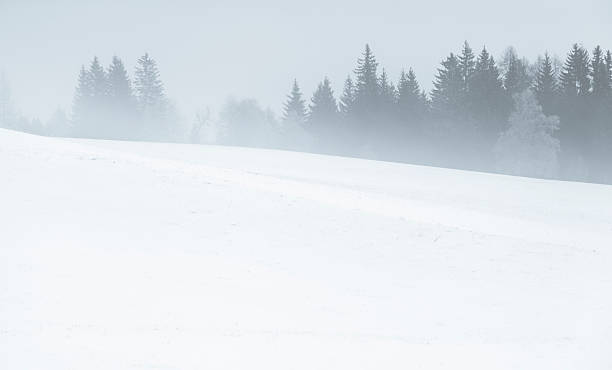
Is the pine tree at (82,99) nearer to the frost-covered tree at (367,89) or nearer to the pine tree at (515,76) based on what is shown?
the frost-covered tree at (367,89)

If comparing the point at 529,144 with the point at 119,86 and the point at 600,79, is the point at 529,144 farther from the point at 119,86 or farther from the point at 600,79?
the point at 119,86

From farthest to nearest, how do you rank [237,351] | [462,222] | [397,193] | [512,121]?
[512,121] < [397,193] < [462,222] < [237,351]

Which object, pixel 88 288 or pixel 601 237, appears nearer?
pixel 88 288

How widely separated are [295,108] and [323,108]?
6458mm

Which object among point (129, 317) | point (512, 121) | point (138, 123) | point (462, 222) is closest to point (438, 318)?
point (129, 317)

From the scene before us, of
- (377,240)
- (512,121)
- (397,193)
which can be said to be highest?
A: (512,121)

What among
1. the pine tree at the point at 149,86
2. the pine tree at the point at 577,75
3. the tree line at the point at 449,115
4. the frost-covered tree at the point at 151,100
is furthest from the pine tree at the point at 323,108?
the pine tree at the point at 577,75

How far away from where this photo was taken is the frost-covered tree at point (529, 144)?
58562 mm

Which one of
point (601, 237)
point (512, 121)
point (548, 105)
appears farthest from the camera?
point (548, 105)

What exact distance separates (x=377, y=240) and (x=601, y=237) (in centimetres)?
1162

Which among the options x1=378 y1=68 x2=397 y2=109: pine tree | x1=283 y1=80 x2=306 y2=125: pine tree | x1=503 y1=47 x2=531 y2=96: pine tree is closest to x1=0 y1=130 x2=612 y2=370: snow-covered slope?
x1=503 y1=47 x2=531 y2=96: pine tree

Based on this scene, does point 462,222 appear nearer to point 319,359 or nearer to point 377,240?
point 377,240

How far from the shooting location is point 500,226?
2336cm

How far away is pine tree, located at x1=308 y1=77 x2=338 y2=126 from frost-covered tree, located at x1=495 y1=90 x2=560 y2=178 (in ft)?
82.8
